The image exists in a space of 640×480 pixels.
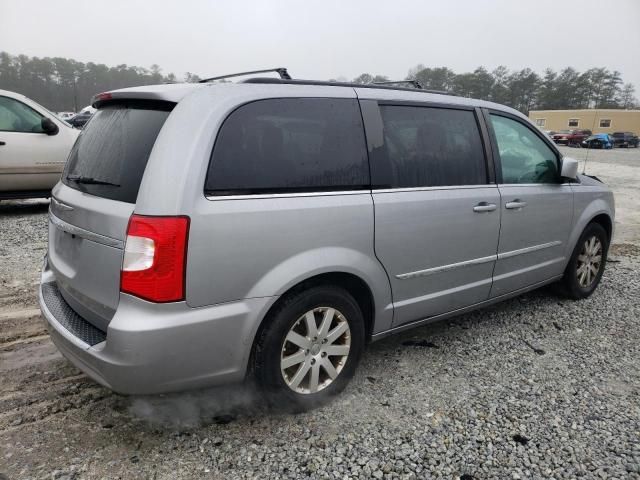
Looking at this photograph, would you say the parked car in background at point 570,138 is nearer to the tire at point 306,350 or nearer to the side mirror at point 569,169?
the side mirror at point 569,169

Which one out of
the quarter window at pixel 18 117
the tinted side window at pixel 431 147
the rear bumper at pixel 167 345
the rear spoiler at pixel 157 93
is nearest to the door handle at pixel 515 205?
the tinted side window at pixel 431 147

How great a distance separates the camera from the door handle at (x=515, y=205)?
3.39 m

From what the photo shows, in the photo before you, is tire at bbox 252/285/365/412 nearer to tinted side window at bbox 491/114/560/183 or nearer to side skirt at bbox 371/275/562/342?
side skirt at bbox 371/275/562/342

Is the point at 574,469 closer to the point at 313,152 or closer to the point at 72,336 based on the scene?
the point at 313,152

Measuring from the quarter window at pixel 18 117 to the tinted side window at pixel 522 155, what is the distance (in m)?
6.50

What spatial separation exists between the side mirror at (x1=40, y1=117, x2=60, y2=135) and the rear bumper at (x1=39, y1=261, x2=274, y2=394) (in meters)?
5.74

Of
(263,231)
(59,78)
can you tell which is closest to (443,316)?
(263,231)

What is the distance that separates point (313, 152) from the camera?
98.2 inches

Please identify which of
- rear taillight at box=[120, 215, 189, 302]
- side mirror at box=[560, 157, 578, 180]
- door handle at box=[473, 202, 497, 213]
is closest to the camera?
rear taillight at box=[120, 215, 189, 302]

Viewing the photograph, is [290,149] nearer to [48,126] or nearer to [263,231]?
[263,231]

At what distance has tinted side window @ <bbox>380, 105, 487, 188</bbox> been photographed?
2836 mm

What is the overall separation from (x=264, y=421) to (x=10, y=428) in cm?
128

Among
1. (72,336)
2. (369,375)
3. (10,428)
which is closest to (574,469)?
(369,375)

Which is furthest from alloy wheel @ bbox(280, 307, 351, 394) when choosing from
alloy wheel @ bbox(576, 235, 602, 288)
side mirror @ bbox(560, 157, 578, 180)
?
alloy wheel @ bbox(576, 235, 602, 288)
